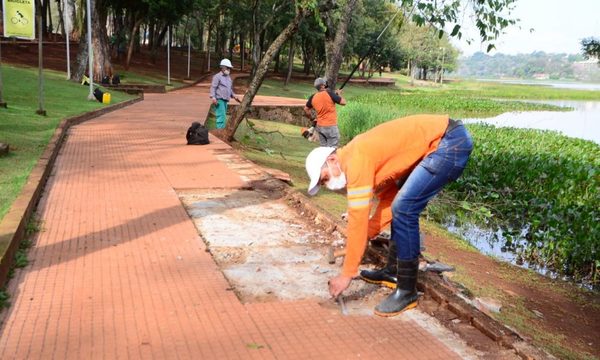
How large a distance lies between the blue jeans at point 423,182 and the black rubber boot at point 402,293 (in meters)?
0.07

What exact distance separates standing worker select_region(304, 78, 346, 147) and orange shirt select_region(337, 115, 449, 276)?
6.68 metres

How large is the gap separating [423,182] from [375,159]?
0.37 meters

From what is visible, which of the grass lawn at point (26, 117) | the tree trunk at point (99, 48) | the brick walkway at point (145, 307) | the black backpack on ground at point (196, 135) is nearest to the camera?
the brick walkway at point (145, 307)

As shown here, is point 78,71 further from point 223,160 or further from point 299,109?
point 223,160

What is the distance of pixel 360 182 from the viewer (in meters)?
3.20

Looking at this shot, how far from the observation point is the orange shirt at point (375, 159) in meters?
3.21

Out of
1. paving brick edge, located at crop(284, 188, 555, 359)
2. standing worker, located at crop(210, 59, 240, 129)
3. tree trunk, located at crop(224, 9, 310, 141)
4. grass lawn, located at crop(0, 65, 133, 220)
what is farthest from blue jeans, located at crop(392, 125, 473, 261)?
standing worker, located at crop(210, 59, 240, 129)

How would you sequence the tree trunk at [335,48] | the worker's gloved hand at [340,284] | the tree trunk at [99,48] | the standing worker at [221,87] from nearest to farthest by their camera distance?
the worker's gloved hand at [340,284] < the standing worker at [221,87] < the tree trunk at [335,48] < the tree trunk at [99,48]

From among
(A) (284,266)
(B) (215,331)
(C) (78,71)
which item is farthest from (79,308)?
(C) (78,71)

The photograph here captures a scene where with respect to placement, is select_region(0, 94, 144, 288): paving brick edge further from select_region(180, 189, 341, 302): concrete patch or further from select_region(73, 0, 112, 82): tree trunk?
select_region(73, 0, 112, 82): tree trunk

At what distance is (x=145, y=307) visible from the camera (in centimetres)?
364

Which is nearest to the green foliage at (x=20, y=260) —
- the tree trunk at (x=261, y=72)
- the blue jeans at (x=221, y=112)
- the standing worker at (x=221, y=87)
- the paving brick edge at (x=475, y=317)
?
the paving brick edge at (x=475, y=317)

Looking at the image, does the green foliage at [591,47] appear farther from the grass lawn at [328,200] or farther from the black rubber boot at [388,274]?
the black rubber boot at [388,274]

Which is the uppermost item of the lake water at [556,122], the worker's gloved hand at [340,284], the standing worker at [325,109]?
the standing worker at [325,109]
